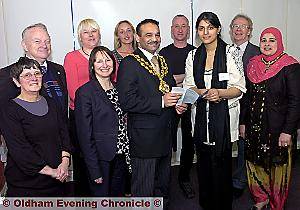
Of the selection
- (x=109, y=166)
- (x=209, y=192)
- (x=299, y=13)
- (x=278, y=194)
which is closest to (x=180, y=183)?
(x=209, y=192)

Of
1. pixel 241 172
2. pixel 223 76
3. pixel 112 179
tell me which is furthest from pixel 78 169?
pixel 241 172

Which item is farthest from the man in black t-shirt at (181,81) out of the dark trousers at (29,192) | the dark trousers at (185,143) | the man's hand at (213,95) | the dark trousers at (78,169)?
the dark trousers at (29,192)

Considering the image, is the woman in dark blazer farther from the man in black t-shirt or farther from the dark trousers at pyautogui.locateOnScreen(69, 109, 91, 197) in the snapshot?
the man in black t-shirt

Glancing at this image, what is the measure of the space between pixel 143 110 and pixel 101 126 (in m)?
0.32

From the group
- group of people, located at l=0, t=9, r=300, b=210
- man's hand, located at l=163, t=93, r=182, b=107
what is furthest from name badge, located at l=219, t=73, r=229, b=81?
man's hand, located at l=163, t=93, r=182, b=107

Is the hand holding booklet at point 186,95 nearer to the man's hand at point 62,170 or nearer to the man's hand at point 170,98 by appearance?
the man's hand at point 170,98

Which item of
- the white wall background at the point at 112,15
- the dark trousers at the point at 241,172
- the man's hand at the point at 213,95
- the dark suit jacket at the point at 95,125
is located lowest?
the dark trousers at the point at 241,172

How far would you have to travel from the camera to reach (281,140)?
2961mm

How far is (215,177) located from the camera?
2996 millimetres

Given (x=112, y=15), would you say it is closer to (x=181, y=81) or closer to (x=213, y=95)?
(x=181, y=81)

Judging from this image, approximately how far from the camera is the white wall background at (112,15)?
13.5 feet

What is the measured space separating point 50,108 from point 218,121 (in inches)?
50.1

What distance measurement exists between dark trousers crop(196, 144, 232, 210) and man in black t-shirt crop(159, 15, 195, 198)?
0.63 m

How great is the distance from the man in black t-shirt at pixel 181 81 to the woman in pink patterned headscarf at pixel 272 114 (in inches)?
31.6
